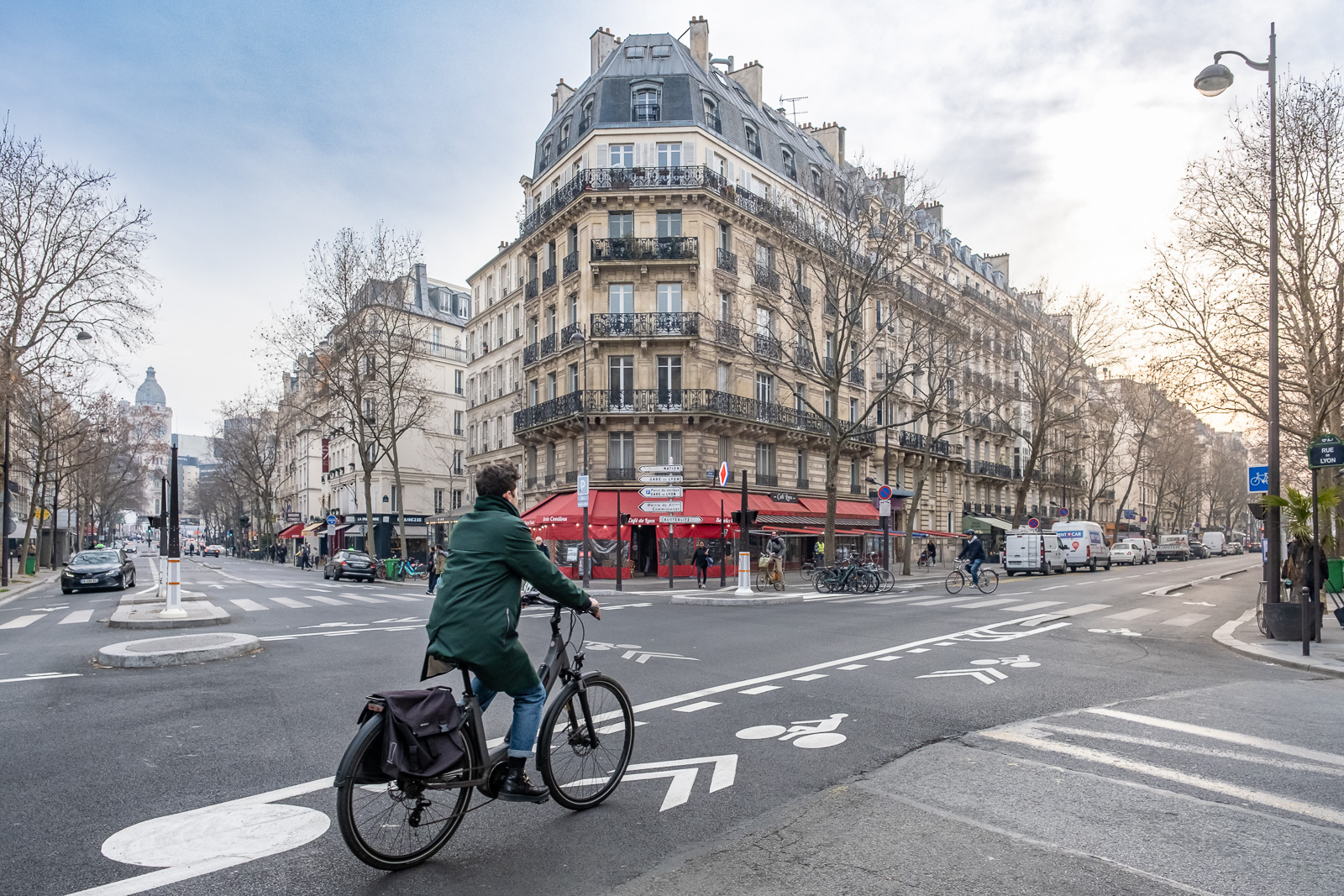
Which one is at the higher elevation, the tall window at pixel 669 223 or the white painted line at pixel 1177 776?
the tall window at pixel 669 223

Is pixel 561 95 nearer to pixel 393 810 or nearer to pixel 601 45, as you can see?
pixel 601 45

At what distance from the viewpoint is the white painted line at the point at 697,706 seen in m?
7.28

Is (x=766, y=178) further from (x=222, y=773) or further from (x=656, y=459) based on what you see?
(x=222, y=773)

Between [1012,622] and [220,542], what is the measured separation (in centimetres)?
15941

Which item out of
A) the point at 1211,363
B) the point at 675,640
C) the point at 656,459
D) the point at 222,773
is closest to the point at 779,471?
the point at 656,459

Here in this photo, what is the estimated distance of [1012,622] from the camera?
15.5 m

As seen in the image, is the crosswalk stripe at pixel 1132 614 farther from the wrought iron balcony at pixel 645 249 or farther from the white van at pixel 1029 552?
the wrought iron balcony at pixel 645 249

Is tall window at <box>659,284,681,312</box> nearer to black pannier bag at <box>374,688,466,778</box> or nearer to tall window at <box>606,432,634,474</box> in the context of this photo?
tall window at <box>606,432,634,474</box>

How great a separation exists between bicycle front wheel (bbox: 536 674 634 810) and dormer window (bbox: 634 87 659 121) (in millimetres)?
34732

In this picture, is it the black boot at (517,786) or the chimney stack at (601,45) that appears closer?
the black boot at (517,786)

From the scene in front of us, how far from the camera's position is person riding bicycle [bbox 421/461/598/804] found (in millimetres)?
3953

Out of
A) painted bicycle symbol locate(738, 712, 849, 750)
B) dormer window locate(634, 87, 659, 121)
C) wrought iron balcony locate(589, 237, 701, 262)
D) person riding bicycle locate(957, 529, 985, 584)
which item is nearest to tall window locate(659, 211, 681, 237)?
wrought iron balcony locate(589, 237, 701, 262)

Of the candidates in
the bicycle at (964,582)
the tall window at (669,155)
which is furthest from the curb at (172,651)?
the tall window at (669,155)

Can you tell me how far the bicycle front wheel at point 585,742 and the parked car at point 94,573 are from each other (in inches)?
1174
